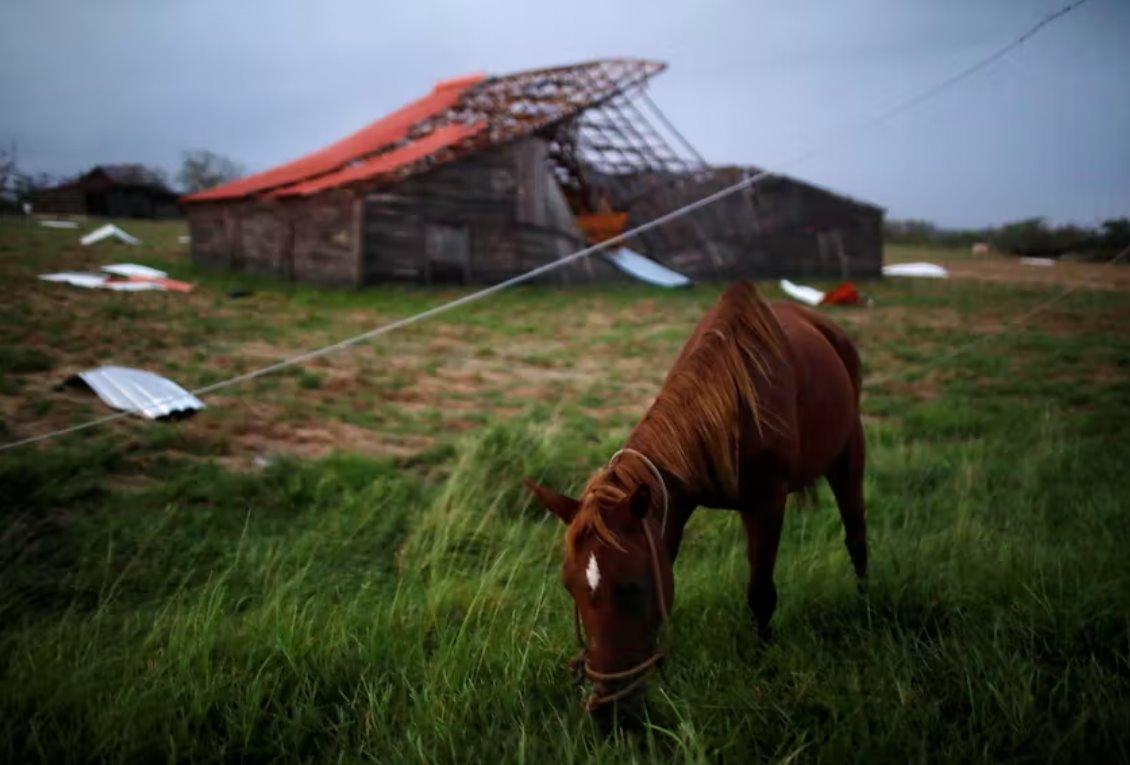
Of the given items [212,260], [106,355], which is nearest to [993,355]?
[106,355]

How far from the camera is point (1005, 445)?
5.28m

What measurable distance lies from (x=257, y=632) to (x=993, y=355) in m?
10.0

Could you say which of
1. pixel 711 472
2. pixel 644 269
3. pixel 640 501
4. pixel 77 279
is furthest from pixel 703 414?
pixel 644 269

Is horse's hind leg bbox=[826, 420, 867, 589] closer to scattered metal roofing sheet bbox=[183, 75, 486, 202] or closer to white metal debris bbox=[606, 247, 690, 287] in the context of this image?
white metal debris bbox=[606, 247, 690, 287]

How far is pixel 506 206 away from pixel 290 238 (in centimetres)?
546

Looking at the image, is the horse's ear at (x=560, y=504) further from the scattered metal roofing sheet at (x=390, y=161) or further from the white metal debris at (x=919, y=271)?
the white metal debris at (x=919, y=271)

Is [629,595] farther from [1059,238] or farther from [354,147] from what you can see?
[354,147]

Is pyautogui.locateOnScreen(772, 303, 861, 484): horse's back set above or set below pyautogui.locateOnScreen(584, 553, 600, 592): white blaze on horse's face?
above

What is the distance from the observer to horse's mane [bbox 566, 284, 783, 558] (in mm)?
1885

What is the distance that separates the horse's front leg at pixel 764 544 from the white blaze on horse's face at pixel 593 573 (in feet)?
2.98

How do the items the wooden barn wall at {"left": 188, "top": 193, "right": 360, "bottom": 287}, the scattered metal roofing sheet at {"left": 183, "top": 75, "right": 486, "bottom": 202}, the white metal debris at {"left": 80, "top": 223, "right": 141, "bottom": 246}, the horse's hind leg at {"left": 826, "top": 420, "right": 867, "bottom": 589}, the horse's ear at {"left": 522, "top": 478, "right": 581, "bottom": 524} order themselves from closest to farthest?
1. the horse's ear at {"left": 522, "top": 478, "right": 581, "bottom": 524}
2. the horse's hind leg at {"left": 826, "top": 420, "right": 867, "bottom": 589}
3. the wooden barn wall at {"left": 188, "top": 193, "right": 360, "bottom": 287}
4. the scattered metal roofing sheet at {"left": 183, "top": 75, "right": 486, "bottom": 202}
5. the white metal debris at {"left": 80, "top": 223, "right": 141, "bottom": 246}

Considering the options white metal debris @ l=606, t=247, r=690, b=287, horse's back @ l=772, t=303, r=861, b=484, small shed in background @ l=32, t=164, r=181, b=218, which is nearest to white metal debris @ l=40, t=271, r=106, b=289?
white metal debris @ l=606, t=247, r=690, b=287

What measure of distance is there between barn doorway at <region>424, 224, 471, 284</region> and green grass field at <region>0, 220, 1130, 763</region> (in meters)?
8.84

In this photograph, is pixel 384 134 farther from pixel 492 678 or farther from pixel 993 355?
pixel 492 678
